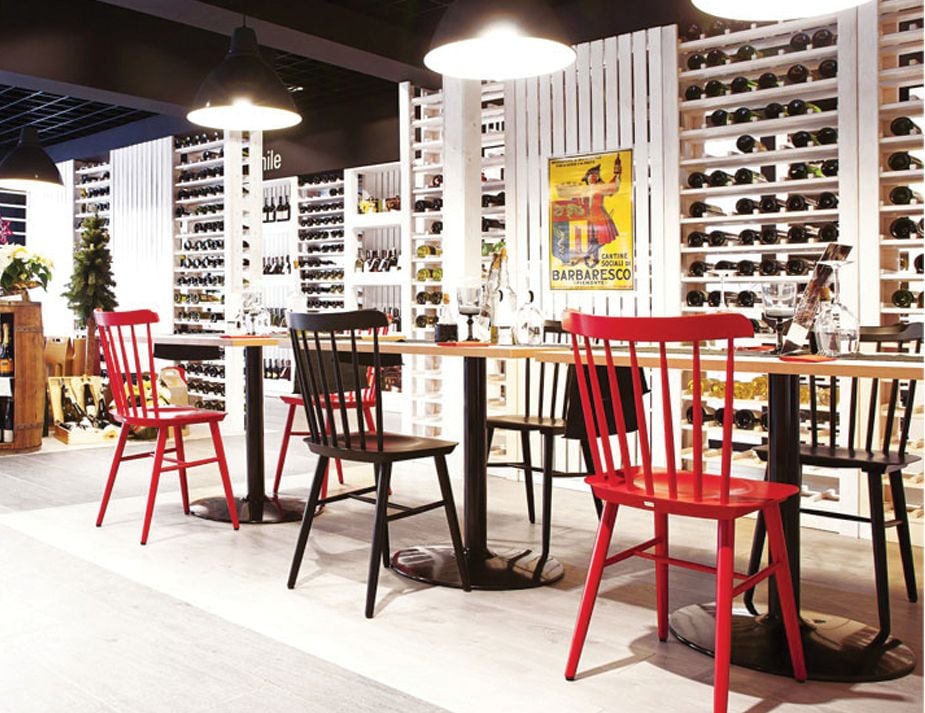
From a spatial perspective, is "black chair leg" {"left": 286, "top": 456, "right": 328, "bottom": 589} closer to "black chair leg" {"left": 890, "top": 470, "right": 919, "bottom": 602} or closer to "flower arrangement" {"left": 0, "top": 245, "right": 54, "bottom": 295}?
"black chair leg" {"left": 890, "top": 470, "right": 919, "bottom": 602}

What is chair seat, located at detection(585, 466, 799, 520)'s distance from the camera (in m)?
2.29

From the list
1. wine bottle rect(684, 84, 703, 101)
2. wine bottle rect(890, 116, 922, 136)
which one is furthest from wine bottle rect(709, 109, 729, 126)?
wine bottle rect(890, 116, 922, 136)

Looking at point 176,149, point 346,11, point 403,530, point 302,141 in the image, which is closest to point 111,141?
point 176,149

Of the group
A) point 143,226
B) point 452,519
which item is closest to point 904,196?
point 452,519

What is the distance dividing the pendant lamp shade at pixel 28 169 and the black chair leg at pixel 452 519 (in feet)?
23.0

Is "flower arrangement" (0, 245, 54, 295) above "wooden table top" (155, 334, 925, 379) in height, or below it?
above

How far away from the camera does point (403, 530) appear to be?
4391 millimetres

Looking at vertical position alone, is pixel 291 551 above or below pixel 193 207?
below

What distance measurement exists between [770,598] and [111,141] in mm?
10070

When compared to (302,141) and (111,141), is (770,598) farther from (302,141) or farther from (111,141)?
(111,141)

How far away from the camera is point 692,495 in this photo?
2.41m

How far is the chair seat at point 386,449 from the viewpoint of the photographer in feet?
10.2

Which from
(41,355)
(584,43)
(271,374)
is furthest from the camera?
(271,374)

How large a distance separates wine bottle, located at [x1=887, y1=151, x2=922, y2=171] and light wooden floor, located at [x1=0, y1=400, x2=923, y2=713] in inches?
73.1
